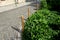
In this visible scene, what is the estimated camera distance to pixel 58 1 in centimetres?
1409

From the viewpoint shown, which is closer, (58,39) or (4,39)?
(58,39)

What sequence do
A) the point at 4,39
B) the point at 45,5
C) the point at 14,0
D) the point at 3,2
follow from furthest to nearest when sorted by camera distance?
the point at 14,0 → the point at 3,2 → the point at 45,5 → the point at 4,39

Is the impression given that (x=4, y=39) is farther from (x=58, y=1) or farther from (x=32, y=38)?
Result: (x=58, y=1)

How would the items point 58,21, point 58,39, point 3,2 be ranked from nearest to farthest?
point 58,39
point 58,21
point 3,2

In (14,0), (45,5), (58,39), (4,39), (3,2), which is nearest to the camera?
(58,39)

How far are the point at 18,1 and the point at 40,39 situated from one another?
21619mm

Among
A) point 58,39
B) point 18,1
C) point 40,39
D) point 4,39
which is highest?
point 40,39

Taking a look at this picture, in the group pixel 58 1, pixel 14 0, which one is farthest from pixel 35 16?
pixel 14 0

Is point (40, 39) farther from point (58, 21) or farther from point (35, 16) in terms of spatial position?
point (58, 21)

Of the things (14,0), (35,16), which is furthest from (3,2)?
(35,16)

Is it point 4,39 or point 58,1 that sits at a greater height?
point 58,1

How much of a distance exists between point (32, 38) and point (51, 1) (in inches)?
342

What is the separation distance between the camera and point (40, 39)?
597 cm

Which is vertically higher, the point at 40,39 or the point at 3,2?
the point at 40,39
